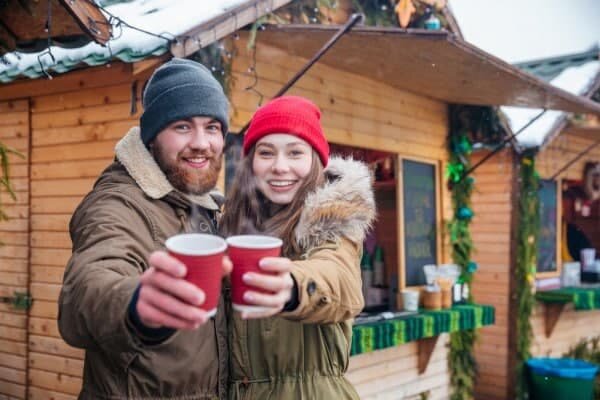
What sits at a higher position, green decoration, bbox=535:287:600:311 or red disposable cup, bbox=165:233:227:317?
red disposable cup, bbox=165:233:227:317

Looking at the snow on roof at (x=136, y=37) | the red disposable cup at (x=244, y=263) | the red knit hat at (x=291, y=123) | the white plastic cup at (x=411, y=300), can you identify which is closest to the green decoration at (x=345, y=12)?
the snow on roof at (x=136, y=37)

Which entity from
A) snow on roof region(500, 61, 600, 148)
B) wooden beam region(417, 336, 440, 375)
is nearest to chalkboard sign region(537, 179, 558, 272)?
snow on roof region(500, 61, 600, 148)

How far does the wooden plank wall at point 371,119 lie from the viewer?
4.88 m

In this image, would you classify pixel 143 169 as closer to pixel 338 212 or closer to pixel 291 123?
pixel 291 123

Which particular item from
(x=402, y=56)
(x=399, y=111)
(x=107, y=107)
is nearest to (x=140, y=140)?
(x=107, y=107)

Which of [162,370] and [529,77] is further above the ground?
[529,77]

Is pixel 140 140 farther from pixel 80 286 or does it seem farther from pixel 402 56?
pixel 402 56

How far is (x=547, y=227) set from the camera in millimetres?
8992

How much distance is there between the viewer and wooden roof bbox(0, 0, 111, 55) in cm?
325

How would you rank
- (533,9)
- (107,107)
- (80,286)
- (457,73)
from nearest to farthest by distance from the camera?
(80,286) → (107,107) → (457,73) → (533,9)

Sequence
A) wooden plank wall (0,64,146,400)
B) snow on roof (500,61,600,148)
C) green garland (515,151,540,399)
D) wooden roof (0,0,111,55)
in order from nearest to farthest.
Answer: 1. wooden roof (0,0,111,55)
2. wooden plank wall (0,64,146,400)
3. snow on roof (500,61,600,148)
4. green garland (515,151,540,399)

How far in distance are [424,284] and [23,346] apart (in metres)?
4.05

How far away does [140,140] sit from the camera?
2.23 m

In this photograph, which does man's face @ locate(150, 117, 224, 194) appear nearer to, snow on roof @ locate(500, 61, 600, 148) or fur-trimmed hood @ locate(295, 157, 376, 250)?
fur-trimmed hood @ locate(295, 157, 376, 250)
